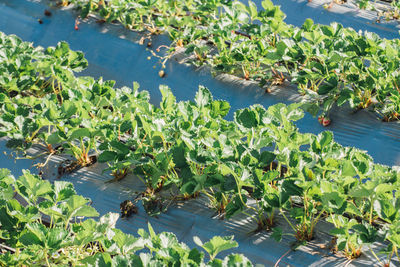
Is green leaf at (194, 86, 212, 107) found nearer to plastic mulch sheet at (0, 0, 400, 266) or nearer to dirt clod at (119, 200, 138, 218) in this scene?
plastic mulch sheet at (0, 0, 400, 266)

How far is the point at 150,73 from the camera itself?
450 centimetres

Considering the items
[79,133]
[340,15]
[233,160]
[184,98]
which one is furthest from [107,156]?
[340,15]

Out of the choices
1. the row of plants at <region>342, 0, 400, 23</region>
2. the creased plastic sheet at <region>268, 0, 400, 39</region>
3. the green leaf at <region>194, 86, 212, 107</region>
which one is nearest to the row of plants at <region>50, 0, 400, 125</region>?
the creased plastic sheet at <region>268, 0, 400, 39</region>

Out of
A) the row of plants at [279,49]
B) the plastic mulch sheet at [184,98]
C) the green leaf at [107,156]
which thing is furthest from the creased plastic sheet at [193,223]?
the row of plants at [279,49]

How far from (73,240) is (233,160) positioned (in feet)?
2.76

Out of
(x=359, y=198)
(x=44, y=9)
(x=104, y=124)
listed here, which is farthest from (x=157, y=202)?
(x=44, y=9)

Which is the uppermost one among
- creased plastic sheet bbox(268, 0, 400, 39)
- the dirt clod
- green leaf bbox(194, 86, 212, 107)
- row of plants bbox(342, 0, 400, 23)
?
row of plants bbox(342, 0, 400, 23)

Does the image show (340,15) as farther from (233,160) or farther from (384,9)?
(233,160)

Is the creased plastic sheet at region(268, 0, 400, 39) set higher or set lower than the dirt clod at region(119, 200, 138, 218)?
higher

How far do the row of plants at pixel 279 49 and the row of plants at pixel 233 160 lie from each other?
2.36 ft

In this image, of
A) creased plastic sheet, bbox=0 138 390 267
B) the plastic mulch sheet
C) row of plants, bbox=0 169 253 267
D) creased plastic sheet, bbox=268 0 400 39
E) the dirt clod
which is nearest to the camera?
row of plants, bbox=0 169 253 267

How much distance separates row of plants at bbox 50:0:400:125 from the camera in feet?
11.7

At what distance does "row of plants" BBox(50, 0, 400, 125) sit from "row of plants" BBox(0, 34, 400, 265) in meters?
0.72

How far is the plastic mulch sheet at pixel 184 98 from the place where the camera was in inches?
107
